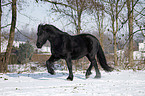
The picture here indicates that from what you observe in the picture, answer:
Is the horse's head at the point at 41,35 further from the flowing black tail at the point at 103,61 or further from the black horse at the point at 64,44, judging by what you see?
the flowing black tail at the point at 103,61

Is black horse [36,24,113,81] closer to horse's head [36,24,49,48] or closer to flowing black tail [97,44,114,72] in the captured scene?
horse's head [36,24,49,48]

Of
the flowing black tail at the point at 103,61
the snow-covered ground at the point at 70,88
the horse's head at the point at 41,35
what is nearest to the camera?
the snow-covered ground at the point at 70,88

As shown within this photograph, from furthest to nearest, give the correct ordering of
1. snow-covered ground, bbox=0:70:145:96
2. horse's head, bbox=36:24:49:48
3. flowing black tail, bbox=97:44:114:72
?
flowing black tail, bbox=97:44:114:72, horse's head, bbox=36:24:49:48, snow-covered ground, bbox=0:70:145:96

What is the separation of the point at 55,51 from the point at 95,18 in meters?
14.9

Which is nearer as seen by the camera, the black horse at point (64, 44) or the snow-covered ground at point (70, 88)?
the snow-covered ground at point (70, 88)

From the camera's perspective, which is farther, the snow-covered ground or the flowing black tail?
the flowing black tail

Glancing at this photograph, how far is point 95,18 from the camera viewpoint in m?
19.7

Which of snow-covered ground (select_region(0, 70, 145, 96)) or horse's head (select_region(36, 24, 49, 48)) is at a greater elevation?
horse's head (select_region(36, 24, 49, 48))

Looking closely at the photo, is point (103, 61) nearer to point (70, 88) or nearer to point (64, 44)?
point (64, 44)

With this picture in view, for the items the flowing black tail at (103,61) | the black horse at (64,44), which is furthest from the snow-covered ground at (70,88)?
the flowing black tail at (103,61)

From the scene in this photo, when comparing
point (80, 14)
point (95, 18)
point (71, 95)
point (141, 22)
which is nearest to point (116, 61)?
point (141, 22)

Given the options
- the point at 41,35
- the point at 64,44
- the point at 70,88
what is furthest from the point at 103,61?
the point at 41,35

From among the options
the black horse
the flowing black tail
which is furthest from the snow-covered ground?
the flowing black tail

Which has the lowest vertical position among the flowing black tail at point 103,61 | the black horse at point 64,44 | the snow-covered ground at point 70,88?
the snow-covered ground at point 70,88
